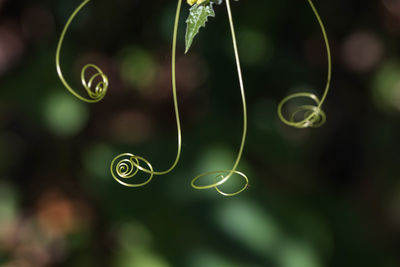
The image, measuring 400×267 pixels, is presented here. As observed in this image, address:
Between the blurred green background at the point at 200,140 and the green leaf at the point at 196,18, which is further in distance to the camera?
the blurred green background at the point at 200,140

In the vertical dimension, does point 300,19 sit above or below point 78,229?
above

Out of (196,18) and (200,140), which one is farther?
(200,140)

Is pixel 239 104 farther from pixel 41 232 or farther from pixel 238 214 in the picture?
pixel 41 232

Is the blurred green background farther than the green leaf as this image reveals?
Yes

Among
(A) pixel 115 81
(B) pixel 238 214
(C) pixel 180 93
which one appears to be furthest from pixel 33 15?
(B) pixel 238 214

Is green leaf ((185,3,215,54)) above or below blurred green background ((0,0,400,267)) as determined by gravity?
below

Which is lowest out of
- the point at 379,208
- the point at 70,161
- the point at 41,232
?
the point at 41,232

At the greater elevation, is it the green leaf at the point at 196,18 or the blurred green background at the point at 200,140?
the blurred green background at the point at 200,140

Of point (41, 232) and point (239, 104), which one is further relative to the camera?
point (41, 232)
